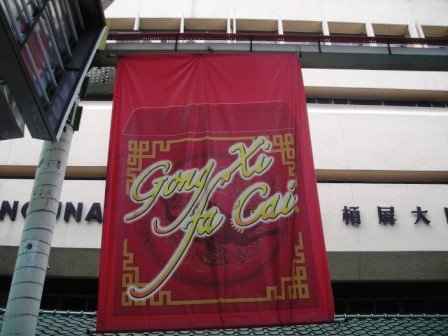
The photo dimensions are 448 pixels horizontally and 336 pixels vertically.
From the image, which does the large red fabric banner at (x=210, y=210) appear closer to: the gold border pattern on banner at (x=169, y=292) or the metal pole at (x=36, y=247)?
the gold border pattern on banner at (x=169, y=292)

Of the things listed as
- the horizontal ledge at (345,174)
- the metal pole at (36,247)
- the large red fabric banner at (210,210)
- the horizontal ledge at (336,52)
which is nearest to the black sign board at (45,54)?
the large red fabric banner at (210,210)

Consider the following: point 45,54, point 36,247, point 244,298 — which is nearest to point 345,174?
point 244,298

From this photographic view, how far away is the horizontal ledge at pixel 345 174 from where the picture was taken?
1256 cm

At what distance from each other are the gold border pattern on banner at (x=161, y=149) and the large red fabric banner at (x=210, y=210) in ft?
0.04

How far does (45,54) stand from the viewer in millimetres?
4215

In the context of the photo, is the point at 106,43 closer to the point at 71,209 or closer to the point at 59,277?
the point at 71,209

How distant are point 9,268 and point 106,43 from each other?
6951 mm

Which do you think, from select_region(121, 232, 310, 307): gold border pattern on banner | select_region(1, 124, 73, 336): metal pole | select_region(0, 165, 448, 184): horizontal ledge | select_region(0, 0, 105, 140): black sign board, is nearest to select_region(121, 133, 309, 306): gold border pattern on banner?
select_region(121, 232, 310, 307): gold border pattern on banner

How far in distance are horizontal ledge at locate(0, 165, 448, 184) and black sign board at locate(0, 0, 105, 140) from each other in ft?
25.4

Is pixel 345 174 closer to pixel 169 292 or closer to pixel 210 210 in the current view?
pixel 210 210

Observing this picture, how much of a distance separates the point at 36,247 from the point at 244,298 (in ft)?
7.70

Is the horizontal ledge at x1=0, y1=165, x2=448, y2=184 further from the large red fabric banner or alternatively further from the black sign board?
the black sign board

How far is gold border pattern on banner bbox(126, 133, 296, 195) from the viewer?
17.5ft

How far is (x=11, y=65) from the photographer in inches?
134
